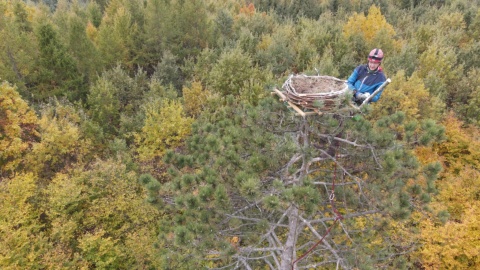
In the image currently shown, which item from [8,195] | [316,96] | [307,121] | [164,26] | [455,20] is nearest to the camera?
[316,96]

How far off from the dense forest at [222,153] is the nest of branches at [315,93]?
1.25ft

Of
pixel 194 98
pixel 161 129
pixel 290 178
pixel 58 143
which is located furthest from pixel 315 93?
pixel 58 143

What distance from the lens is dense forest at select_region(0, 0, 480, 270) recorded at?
6082mm

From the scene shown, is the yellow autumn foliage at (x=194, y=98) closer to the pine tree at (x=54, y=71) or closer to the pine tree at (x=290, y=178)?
the pine tree at (x=54, y=71)

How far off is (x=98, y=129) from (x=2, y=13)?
8.63 metres

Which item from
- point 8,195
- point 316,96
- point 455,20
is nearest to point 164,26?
point 8,195

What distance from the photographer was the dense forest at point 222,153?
20.0ft

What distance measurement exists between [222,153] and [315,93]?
224 cm

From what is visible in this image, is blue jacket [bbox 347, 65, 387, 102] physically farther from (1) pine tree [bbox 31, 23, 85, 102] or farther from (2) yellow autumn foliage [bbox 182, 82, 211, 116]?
(1) pine tree [bbox 31, 23, 85, 102]

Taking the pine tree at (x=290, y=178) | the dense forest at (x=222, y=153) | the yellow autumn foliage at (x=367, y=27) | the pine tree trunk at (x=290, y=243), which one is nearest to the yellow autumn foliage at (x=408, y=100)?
the dense forest at (x=222, y=153)

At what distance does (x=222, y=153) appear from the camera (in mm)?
6508

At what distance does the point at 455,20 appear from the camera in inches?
1024

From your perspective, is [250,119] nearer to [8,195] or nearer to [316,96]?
[316,96]

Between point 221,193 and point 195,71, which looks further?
point 195,71
